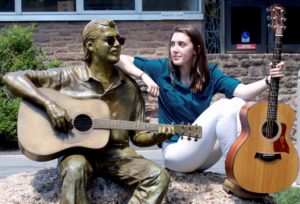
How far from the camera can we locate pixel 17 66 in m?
9.53

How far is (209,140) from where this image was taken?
15.0 feet

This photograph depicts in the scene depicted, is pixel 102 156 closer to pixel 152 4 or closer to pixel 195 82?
pixel 195 82

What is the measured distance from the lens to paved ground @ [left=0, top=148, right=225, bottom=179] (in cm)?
763

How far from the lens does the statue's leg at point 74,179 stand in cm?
399

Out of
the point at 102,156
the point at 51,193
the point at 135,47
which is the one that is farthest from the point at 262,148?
the point at 135,47

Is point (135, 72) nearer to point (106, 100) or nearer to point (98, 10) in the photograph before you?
point (106, 100)

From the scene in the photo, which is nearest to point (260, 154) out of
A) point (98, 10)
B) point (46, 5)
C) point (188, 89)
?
point (188, 89)

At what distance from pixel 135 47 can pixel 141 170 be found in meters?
7.64

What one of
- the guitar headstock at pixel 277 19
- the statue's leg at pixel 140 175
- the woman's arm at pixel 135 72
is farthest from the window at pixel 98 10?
the statue's leg at pixel 140 175

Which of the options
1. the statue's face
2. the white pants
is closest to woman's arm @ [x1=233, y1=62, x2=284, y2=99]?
the white pants

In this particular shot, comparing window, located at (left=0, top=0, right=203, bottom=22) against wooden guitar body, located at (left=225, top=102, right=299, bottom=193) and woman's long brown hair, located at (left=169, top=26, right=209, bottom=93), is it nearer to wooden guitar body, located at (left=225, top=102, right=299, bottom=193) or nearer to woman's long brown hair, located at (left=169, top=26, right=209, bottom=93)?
woman's long brown hair, located at (left=169, top=26, right=209, bottom=93)

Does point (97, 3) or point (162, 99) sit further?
point (97, 3)

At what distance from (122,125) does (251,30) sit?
8536mm

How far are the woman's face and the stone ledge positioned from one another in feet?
2.48
